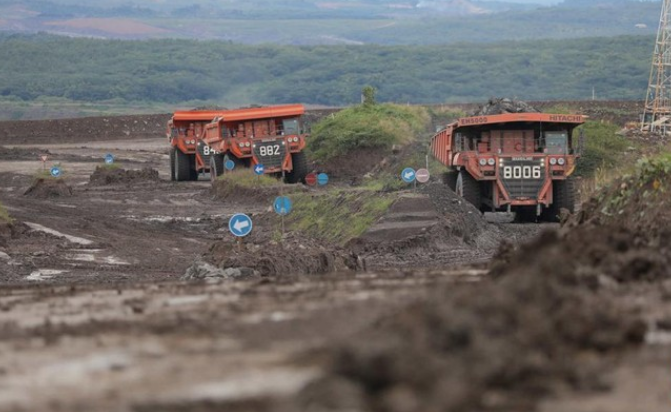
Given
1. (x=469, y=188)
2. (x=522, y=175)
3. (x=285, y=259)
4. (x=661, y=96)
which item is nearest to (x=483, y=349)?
(x=285, y=259)

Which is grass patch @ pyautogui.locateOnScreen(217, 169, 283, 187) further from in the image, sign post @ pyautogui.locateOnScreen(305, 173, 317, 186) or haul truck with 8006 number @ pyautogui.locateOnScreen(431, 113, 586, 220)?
haul truck with 8006 number @ pyautogui.locateOnScreen(431, 113, 586, 220)

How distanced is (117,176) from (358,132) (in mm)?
9155

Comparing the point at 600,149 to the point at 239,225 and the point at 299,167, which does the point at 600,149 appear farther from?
the point at 239,225

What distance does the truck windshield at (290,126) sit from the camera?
160ft

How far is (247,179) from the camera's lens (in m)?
45.5

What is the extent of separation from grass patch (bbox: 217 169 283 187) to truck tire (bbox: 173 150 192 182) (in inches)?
304

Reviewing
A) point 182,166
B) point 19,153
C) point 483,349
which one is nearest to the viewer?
point 483,349

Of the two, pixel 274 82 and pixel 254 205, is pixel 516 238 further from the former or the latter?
pixel 274 82

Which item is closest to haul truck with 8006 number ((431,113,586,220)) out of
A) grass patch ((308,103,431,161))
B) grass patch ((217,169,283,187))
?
grass patch ((217,169,283,187))

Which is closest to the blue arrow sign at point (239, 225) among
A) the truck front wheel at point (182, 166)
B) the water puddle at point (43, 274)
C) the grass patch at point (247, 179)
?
the water puddle at point (43, 274)

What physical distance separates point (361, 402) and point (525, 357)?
1.30 meters

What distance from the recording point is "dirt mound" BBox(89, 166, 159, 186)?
53.6 metres

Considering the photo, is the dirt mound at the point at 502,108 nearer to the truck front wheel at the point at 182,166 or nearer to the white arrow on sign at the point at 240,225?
the white arrow on sign at the point at 240,225

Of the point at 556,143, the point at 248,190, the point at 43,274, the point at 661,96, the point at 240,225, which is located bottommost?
the point at 661,96
